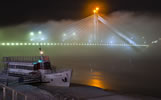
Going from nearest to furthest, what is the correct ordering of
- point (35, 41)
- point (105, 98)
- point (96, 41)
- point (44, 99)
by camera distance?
point (44, 99) < point (105, 98) < point (35, 41) < point (96, 41)

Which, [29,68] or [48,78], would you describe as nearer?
[48,78]

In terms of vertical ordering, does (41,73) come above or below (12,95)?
below

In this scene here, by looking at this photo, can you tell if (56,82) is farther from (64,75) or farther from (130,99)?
(130,99)

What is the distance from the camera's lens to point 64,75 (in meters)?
17.8

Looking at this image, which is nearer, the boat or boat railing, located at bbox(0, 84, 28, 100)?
boat railing, located at bbox(0, 84, 28, 100)

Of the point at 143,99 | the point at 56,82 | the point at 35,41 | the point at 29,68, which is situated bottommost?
the point at 143,99

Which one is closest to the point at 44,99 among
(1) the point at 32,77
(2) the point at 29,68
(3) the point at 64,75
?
(3) the point at 64,75

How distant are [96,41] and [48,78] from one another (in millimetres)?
73467

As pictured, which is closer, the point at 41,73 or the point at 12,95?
the point at 12,95

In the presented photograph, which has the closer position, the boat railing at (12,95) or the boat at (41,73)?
the boat railing at (12,95)

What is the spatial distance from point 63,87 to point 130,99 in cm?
703

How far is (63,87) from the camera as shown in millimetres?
17938

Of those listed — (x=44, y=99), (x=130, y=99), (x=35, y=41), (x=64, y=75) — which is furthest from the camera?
(x=35, y=41)

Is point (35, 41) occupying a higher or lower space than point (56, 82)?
higher
